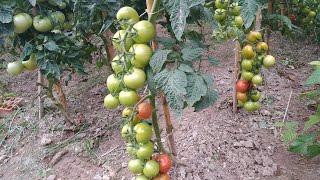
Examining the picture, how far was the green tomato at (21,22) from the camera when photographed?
187cm

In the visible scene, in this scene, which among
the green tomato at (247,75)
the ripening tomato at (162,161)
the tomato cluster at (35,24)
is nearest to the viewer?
the ripening tomato at (162,161)

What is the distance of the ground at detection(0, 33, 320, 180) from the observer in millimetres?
2041

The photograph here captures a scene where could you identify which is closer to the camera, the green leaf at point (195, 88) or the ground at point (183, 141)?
the green leaf at point (195, 88)

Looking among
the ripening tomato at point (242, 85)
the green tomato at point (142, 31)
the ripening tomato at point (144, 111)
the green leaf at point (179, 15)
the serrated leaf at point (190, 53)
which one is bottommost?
the ripening tomato at point (242, 85)

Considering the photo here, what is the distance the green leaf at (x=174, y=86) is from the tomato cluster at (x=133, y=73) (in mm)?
61

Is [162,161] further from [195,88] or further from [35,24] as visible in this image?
[35,24]

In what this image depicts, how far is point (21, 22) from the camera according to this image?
1.88 metres

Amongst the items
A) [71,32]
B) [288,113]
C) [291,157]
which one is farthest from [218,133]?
[71,32]

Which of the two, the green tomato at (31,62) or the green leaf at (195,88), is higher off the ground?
the green leaf at (195,88)

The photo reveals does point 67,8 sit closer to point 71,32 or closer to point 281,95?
point 71,32

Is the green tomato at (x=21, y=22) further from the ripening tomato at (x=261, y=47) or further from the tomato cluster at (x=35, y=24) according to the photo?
the ripening tomato at (x=261, y=47)

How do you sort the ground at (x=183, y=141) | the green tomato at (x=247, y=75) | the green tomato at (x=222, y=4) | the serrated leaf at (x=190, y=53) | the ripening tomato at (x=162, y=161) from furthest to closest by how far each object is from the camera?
1. the green tomato at (x=222, y=4)
2. the green tomato at (x=247, y=75)
3. the ground at (x=183, y=141)
4. the ripening tomato at (x=162, y=161)
5. the serrated leaf at (x=190, y=53)

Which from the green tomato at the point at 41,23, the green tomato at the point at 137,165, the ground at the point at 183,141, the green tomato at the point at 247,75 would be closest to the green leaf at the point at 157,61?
the green tomato at the point at 137,165

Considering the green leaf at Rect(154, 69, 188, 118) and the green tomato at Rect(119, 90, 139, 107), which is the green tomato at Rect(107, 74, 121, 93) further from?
the green leaf at Rect(154, 69, 188, 118)
